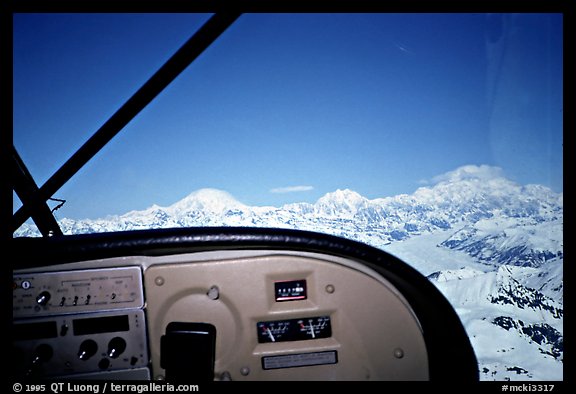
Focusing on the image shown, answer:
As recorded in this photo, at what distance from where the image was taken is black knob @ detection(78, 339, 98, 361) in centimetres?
99

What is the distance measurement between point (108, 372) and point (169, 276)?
16.0 inches

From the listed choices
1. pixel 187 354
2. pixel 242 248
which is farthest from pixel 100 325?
pixel 242 248

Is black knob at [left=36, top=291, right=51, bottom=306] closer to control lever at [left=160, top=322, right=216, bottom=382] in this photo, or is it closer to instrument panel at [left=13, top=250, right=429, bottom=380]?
instrument panel at [left=13, top=250, right=429, bottom=380]

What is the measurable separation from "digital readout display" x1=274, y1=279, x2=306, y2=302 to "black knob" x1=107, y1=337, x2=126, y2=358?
56cm

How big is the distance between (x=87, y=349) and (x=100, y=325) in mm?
99

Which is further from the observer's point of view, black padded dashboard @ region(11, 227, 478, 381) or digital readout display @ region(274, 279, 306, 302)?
digital readout display @ region(274, 279, 306, 302)

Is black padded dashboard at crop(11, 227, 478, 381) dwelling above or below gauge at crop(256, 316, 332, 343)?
above

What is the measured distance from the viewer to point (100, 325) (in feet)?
3.22

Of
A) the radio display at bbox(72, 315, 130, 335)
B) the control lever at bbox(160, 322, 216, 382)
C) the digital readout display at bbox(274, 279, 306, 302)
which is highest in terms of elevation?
the digital readout display at bbox(274, 279, 306, 302)

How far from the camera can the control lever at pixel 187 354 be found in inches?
37.7

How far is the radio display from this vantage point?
3.20 feet

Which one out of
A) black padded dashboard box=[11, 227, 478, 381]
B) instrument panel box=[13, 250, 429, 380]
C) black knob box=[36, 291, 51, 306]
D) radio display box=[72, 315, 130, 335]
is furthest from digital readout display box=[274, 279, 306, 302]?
black knob box=[36, 291, 51, 306]

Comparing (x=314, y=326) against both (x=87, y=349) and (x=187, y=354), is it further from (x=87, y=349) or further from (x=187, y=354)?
(x=87, y=349)
